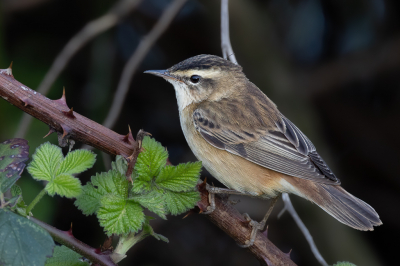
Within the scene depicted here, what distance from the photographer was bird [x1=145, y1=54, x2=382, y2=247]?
3113 mm

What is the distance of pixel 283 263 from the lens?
7.18 feet

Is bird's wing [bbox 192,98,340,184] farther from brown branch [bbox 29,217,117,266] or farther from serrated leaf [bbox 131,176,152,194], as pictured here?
brown branch [bbox 29,217,117,266]

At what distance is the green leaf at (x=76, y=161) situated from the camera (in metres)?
1.61

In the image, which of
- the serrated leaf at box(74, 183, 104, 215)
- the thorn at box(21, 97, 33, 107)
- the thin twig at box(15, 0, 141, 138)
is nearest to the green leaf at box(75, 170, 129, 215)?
the serrated leaf at box(74, 183, 104, 215)

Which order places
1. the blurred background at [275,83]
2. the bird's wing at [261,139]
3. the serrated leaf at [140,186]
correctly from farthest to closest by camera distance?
the blurred background at [275,83], the bird's wing at [261,139], the serrated leaf at [140,186]

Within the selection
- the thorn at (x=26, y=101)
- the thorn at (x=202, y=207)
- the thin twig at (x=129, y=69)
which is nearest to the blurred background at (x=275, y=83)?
the thin twig at (x=129, y=69)

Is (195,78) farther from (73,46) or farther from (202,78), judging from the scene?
(73,46)

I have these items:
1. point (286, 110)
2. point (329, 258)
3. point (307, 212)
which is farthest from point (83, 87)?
point (329, 258)

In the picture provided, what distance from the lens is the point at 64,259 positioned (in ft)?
5.49

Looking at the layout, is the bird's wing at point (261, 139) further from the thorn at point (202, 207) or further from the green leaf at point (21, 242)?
the green leaf at point (21, 242)

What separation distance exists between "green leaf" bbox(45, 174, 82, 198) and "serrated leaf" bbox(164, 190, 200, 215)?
0.38m

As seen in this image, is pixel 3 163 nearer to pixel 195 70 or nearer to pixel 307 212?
pixel 195 70

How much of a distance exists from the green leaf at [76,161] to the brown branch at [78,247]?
0.76 feet

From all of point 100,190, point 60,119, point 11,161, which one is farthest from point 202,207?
point 11,161
